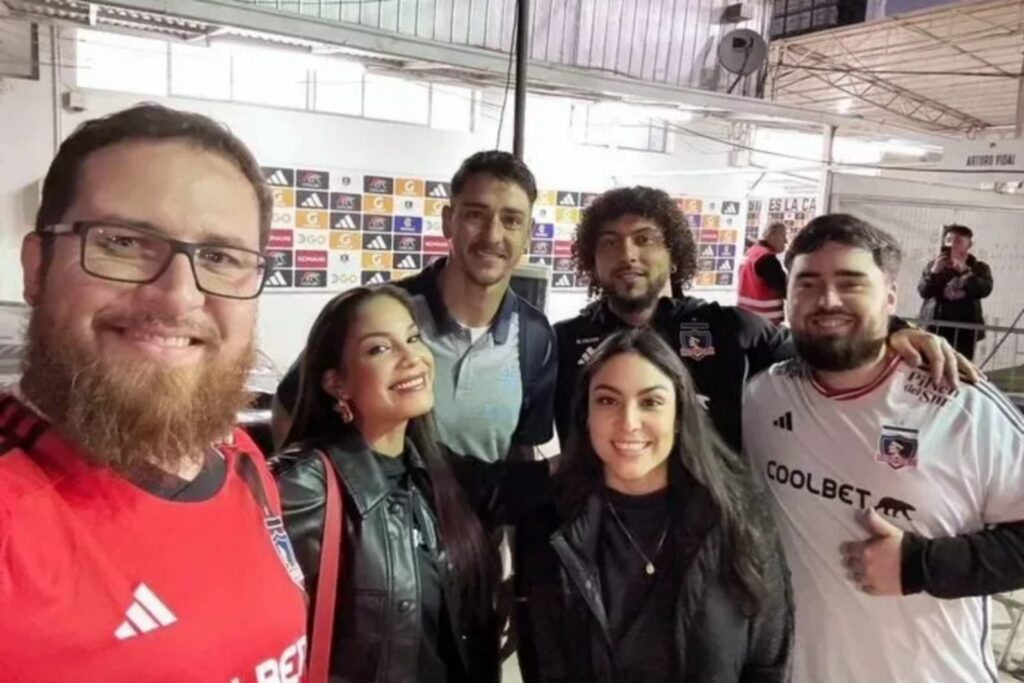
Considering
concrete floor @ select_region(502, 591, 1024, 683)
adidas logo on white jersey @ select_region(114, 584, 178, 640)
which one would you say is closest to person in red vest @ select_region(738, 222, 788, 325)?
concrete floor @ select_region(502, 591, 1024, 683)

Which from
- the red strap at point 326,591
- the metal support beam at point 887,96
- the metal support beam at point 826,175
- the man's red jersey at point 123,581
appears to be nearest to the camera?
the man's red jersey at point 123,581

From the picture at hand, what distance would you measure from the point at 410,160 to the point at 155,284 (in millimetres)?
7103

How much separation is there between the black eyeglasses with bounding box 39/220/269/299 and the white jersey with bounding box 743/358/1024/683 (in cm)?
123

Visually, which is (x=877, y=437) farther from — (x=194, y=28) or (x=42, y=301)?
(x=194, y=28)

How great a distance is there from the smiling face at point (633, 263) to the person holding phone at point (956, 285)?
16.3ft

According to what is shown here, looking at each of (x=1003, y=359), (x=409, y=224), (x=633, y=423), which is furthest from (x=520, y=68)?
(x=1003, y=359)

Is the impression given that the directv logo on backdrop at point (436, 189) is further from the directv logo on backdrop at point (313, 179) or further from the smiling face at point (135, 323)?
the smiling face at point (135, 323)

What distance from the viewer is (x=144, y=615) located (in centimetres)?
87

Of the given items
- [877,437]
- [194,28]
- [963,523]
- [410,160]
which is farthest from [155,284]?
[410,160]

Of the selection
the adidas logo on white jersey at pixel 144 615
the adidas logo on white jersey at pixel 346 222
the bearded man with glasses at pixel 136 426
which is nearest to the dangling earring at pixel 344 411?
the bearded man with glasses at pixel 136 426

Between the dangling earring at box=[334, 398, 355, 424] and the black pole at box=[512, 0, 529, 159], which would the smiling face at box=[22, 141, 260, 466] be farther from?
the black pole at box=[512, 0, 529, 159]

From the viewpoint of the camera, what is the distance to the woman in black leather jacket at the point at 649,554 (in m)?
1.40

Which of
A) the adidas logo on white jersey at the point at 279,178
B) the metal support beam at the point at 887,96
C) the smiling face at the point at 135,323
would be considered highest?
the metal support beam at the point at 887,96

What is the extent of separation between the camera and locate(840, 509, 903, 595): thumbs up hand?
1.45m
